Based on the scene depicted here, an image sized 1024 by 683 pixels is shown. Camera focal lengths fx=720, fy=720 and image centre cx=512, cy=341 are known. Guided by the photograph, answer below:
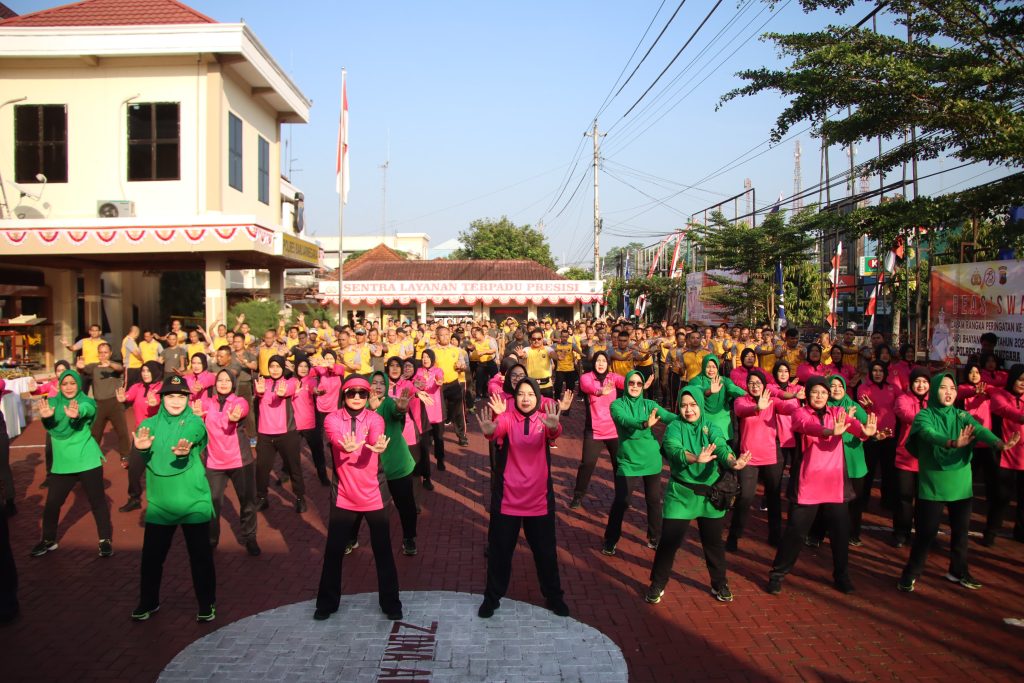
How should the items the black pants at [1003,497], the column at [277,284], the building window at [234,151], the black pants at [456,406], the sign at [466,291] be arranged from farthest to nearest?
the sign at [466,291], the column at [277,284], the building window at [234,151], the black pants at [456,406], the black pants at [1003,497]

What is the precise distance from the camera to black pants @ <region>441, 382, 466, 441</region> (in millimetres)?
11231

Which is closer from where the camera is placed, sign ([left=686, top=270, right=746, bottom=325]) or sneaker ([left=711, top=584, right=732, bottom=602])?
sneaker ([left=711, top=584, right=732, bottom=602])

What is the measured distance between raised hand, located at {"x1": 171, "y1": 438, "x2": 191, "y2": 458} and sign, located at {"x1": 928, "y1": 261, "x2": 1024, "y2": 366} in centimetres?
922

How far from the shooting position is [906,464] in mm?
6398

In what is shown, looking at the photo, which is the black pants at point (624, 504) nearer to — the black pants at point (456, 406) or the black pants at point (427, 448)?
the black pants at point (427, 448)

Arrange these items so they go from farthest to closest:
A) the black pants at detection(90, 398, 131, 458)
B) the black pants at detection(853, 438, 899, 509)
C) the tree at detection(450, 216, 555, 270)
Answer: the tree at detection(450, 216, 555, 270)
the black pants at detection(90, 398, 131, 458)
the black pants at detection(853, 438, 899, 509)

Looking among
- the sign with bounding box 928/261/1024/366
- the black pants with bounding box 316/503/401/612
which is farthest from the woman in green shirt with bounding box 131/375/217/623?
the sign with bounding box 928/261/1024/366

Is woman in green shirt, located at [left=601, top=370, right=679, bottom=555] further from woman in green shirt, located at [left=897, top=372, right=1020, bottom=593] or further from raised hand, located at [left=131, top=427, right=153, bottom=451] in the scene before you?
raised hand, located at [left=131, top=427, right=153, bottom=451]

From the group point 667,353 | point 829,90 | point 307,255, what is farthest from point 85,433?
point 307,255

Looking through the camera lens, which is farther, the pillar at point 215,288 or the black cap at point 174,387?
the pillar at point 215,288

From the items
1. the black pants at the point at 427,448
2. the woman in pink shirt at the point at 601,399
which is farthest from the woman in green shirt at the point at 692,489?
the black pants at the point at 427,448

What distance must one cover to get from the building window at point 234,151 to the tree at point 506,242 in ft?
88.8

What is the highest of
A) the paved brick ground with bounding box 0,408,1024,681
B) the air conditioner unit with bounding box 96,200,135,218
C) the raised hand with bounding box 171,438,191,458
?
the air conditioner unit with bounding box 96,200,135,218

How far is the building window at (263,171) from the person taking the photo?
2177cm
